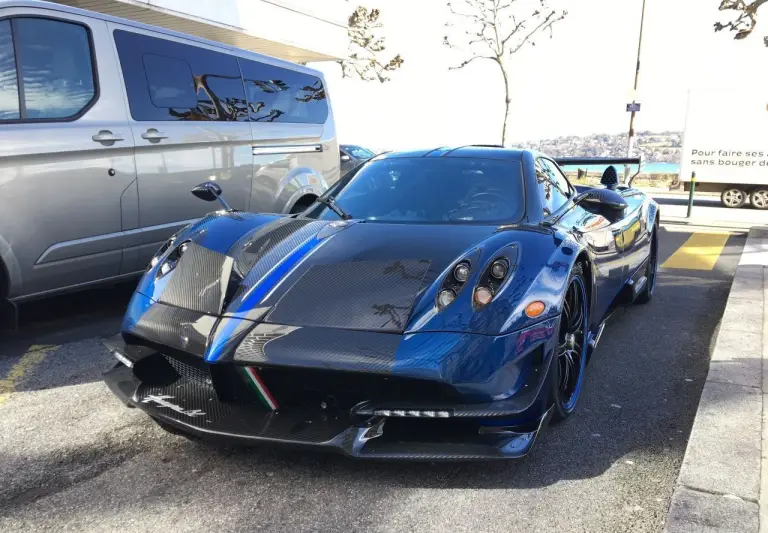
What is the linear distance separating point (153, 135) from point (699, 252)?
7.10 m

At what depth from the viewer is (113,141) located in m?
4.34

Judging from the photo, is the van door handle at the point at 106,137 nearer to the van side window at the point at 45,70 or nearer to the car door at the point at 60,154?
the car door at the point at 60,154

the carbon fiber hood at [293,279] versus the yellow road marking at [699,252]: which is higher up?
the carbon fiber hood at [293,279]

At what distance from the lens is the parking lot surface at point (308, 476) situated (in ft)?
7.14

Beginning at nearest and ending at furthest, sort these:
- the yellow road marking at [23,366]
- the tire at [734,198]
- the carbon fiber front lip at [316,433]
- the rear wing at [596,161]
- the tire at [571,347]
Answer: the carbon fiber front lip at [316,433] < the tire at [571,347] < the yellow road marking at [23,366] < the rear wing at [596,161] < the tire at [734,198]


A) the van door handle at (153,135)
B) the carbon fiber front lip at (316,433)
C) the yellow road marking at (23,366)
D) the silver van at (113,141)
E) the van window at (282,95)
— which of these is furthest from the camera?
the van window at (282,95)

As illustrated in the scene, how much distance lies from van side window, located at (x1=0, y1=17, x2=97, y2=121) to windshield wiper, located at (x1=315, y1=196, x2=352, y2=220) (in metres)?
1.72

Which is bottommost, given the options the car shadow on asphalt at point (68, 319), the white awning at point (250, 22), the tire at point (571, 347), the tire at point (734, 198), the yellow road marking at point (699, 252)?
the tire at point (734, 198)

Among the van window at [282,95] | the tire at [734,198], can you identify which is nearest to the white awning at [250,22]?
the van window at [282,95]

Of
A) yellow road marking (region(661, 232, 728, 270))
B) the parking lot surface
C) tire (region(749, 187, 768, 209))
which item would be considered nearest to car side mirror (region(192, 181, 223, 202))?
the parking lot surface

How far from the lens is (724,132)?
17641 millimetres

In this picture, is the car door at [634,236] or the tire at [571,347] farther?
the car door at [634,236]

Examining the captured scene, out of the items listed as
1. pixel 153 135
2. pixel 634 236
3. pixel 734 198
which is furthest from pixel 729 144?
pixel 153 135

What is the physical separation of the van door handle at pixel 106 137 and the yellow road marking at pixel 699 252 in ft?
19.3
